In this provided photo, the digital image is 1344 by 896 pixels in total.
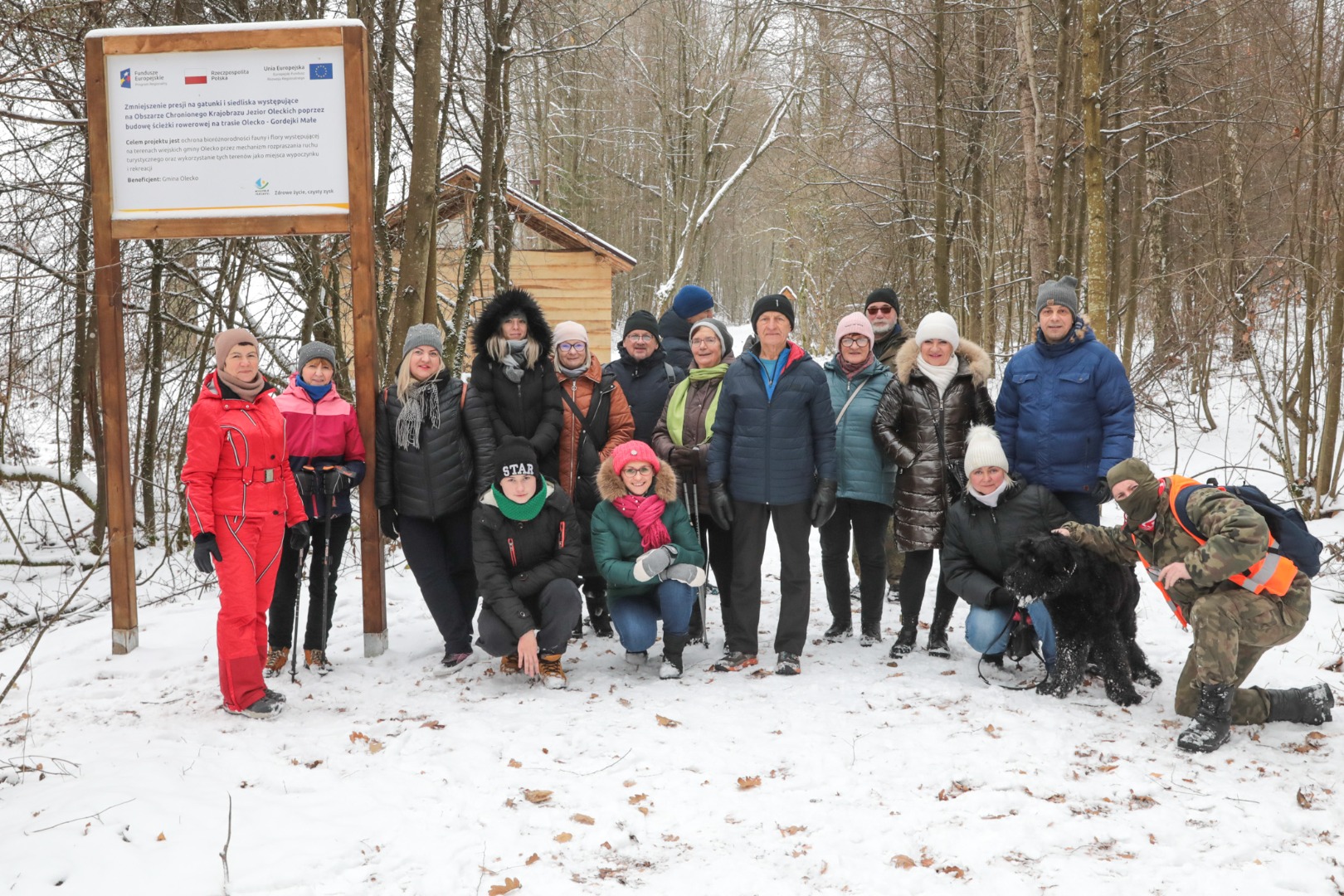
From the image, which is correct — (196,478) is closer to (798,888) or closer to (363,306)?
(363,306)

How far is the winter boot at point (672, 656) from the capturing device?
504 cm

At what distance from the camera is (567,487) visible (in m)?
5.71

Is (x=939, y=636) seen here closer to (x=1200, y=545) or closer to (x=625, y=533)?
(x=1200, y=545)

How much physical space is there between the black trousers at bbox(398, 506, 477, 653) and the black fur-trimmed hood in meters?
1.01

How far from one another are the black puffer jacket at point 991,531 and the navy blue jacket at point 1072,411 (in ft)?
0.63

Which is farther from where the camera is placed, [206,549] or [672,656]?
[672,656]

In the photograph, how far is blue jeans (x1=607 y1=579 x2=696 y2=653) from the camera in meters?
5.04

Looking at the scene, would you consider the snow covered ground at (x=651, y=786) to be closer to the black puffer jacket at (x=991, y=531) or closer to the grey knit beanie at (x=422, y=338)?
the black puffer jacket at (x=991, y=531)

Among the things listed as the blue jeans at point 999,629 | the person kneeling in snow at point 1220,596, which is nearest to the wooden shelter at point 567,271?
the blue jeans at point 999,629

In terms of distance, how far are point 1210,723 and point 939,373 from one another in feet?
7.42

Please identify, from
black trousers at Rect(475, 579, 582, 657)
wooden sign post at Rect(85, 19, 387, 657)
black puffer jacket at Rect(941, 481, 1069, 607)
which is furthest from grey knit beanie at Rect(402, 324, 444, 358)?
black puffer jacket at Rect(941, 481, 1069, 607)

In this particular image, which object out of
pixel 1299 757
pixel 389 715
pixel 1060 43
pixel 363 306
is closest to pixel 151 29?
pixel 363 306

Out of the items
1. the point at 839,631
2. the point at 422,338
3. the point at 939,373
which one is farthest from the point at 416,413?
the point at 939,373

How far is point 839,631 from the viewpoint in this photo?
5.73m
